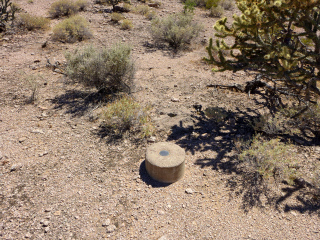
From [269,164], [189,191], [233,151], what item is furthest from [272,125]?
[189,191]

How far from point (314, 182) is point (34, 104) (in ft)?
19.4

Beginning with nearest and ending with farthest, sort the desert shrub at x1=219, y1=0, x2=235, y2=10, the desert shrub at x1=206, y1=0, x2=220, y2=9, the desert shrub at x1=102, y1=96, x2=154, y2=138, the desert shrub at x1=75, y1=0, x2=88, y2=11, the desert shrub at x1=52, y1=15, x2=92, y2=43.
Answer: the desert shrub at x1=102, y1=96, x2=154, y2=138 → the desert shrub at x1=52, y1=15, x2=92, y2=43 → the desert shrub at x1=75, y1=0, x2=88, y2=11 → the desert shrub at x1=206, y1=0, x2=220, y2=9 → the desert shrub at x1=219, y1=0, x2=235, y2=10

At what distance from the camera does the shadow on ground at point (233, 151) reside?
347 centimetres

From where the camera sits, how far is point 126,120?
15.7ft

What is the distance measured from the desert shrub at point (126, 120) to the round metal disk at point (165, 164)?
88cm

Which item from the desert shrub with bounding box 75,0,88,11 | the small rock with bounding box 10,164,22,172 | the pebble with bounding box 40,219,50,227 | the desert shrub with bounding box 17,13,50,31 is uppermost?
the desert shrub with bounding box 75,0,88,11

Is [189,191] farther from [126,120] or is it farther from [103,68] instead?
[103,68]

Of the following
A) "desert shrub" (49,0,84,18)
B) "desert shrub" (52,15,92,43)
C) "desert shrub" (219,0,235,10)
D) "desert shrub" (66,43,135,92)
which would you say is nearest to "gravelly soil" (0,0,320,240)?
"desert shrub" (66,43,135,92)

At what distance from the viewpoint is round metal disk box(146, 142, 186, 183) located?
3.67 metres

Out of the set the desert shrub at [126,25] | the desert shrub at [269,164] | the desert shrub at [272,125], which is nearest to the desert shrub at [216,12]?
the desert shrub at [126,25]

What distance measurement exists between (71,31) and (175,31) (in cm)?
413

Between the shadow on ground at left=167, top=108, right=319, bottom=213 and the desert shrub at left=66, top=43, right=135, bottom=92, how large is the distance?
7.02 feet

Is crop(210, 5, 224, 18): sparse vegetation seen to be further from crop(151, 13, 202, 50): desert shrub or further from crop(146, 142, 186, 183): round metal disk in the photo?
crop(146, 142, 186, 183): round metal disk

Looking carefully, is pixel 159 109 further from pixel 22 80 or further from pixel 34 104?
pixel 22 80
